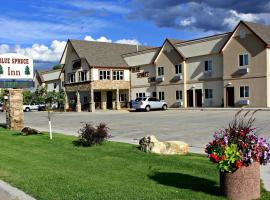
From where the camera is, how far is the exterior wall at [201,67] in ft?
157

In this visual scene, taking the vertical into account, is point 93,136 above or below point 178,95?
below

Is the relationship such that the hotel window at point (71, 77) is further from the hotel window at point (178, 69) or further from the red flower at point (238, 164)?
the red flower at point (238, 164)

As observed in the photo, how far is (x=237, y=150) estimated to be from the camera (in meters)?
6.99

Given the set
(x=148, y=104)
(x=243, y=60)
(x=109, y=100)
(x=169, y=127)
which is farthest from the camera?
(x=109, y=100)

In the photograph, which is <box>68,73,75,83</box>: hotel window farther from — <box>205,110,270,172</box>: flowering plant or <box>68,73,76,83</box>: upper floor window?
<box>205,110,270,172</box>: flowering plant

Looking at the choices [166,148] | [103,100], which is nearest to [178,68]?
[103,100]

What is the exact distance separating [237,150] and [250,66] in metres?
38.1

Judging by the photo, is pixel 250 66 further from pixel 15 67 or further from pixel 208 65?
pixel 15 67

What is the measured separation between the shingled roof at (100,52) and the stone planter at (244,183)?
53194mm

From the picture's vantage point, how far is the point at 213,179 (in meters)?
8.89

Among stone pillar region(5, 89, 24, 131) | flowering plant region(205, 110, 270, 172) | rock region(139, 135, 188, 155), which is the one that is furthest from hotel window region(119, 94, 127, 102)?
flowering plant region(205, 110, 270, 172)

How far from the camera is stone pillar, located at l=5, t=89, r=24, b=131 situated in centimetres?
2477

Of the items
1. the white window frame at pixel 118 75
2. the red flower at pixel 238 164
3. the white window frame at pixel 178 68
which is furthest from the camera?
the white window frame at pixel 118 75

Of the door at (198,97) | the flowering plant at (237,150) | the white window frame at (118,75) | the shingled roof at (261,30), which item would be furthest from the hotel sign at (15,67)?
the white window frame at (118,75)
